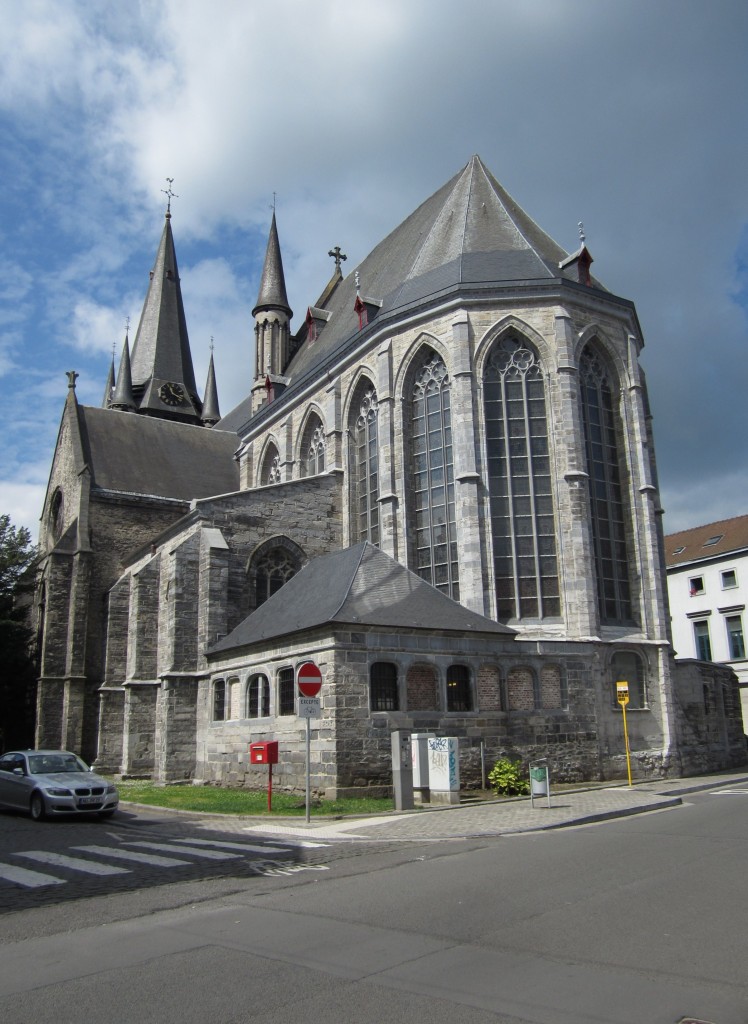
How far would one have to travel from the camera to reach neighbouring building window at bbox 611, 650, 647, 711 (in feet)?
67.9

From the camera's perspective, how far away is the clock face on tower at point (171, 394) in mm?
45125

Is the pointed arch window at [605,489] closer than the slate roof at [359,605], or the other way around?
the slate roof at [359,605]

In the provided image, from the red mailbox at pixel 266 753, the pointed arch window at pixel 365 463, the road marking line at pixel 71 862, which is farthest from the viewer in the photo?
the pointed arch window at pixel 365 463

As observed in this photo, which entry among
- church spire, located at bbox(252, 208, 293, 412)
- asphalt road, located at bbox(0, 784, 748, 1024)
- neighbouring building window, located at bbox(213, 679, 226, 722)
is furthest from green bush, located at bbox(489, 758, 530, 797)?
church spire, located at bbox(252, 208, 293, 412)

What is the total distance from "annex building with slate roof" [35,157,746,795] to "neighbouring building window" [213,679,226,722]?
0.05 metres

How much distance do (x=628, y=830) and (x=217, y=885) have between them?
5867mm

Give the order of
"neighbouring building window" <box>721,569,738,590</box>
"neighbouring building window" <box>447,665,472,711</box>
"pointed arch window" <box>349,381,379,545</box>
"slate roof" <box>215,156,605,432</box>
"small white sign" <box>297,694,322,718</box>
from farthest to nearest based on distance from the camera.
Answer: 1. "neighbouring building window" <box>721,569,738,590</box>
2. "pointed arch window" <box>349,381,379,545</box>
3. "slate roof" <box>215,156,605,432</box>
4. "neighbouring building window" <box>447,665,472,711</box>
5. "small white sign" <box>297,694,322,718</box>

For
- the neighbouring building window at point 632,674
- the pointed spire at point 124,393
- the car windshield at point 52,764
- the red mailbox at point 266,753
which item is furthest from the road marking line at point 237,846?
the pointed spire at point 124,393

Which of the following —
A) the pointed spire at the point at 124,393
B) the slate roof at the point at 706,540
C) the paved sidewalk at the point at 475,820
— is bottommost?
the paved sidewalk at the point at 475,820

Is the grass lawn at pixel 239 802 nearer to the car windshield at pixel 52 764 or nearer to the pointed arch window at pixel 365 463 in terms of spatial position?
the car windshield at pixel 52 764

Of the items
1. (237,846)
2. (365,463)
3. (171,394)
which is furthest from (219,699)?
(171,394)

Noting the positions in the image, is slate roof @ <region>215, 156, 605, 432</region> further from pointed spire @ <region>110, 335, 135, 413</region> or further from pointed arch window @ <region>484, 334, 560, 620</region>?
pointed spire @ <region>110, 335, 135, 413</region>

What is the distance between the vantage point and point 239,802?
49.7 feet

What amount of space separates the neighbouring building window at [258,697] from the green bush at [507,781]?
4714 mm
